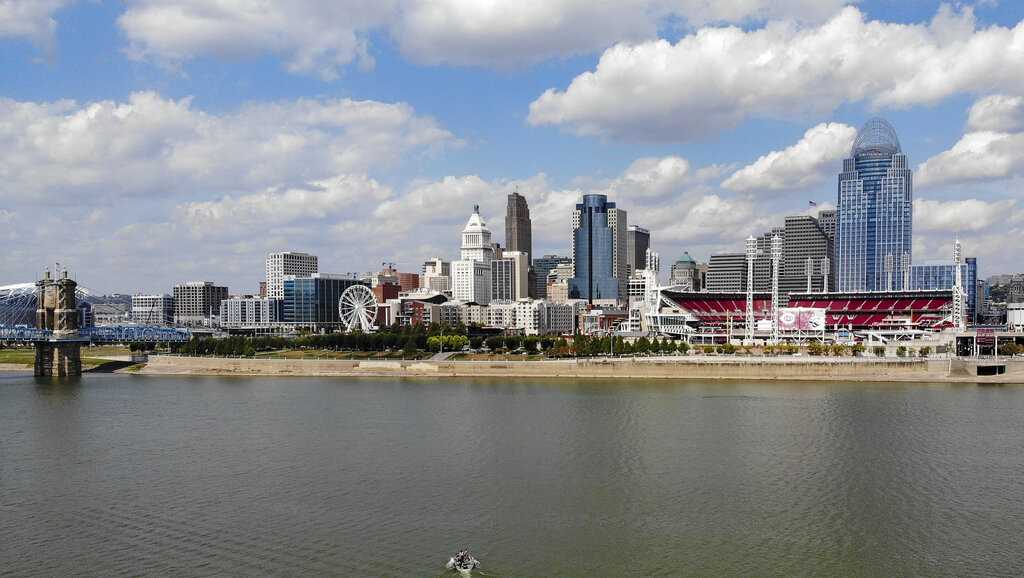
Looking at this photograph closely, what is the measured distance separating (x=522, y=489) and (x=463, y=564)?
811 centimetres

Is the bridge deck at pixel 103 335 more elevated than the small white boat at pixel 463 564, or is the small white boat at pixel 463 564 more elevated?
the bridge deck at pixel 103 335

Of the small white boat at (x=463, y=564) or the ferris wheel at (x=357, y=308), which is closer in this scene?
the small white boat at (x=463, y=564)

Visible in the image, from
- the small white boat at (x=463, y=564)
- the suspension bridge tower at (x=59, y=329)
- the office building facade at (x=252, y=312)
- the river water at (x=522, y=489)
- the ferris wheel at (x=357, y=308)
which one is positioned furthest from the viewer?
the office building facade at (x=252, y=312)

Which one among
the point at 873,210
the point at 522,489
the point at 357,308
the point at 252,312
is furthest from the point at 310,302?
the point at 522,489

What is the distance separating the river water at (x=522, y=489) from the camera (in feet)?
74.2

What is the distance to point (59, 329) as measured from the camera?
8094cm

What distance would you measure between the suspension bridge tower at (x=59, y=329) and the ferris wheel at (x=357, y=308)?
4595cm

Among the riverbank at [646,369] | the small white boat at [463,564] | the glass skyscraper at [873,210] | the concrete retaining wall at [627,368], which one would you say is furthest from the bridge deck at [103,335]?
the glass skyscraper at [873,210]

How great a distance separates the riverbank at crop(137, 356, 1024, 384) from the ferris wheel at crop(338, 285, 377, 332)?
44747 mm

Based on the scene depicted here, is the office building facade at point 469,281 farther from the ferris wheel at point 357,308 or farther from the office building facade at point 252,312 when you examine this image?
the ferris wheel at point 357,308

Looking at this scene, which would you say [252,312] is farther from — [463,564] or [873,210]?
[463,564]

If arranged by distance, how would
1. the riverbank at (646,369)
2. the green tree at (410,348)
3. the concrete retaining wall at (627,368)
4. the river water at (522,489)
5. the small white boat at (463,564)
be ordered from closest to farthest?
the small white boat at (463,564), the river water at (522,489), the riverbank at (646,369), the concrete retaining wall at (627,368), the green tree at (410,348)

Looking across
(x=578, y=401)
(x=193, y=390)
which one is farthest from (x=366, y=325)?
(x=578, y=401)

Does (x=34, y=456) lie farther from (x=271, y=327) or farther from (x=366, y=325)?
→ (x=271, y=327)
